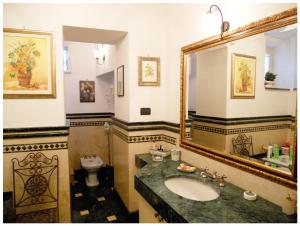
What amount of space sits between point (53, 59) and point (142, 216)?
1692mm

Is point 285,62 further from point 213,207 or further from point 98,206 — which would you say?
point 98,206

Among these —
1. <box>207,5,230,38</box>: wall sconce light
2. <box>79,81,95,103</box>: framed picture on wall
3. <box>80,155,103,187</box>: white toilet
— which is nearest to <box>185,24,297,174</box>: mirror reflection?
<box>207,5,230,38</box>: wall sconce light

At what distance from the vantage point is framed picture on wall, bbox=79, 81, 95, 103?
4195 millimetres

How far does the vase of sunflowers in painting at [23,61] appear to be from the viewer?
6.83 ft

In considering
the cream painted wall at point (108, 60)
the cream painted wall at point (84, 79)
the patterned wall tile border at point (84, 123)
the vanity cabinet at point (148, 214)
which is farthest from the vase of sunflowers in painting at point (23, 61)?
the patterned wall tile border at point (84, 123)

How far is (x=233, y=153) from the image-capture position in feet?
5.35

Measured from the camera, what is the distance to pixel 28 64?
2.13 metres

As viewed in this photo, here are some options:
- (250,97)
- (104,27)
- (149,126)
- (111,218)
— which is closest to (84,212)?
(111,218)

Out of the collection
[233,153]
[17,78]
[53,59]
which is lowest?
[233,153]

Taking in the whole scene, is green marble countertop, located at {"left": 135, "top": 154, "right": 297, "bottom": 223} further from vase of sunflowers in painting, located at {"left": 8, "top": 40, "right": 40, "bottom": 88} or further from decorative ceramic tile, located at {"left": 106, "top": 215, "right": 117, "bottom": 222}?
vase of sunflowers in painting, located at {"left": 8, "top": 40, "right": 40, "bottom": 88}

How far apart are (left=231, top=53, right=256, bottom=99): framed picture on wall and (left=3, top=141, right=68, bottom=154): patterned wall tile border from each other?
174cm

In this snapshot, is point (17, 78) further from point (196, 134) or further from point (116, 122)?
point (196, 134)

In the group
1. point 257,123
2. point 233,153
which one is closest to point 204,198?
point 233,153

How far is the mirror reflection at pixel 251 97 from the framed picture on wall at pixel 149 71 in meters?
0.62
